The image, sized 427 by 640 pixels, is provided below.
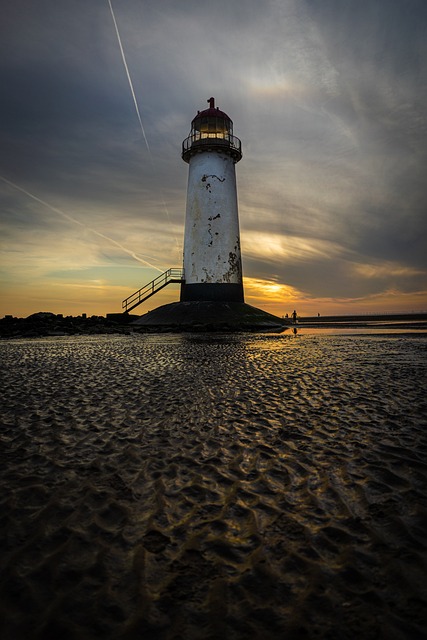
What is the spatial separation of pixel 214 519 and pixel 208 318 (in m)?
26.2

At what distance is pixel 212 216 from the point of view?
3142cm

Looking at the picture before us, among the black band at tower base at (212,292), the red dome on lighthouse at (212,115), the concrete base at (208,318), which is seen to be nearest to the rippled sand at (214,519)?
the concrete base at (208,318)

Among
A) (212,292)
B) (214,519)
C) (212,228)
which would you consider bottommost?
(214,519)

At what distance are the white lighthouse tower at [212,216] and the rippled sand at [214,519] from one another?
2607cm

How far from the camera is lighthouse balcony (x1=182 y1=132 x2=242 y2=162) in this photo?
31234mm

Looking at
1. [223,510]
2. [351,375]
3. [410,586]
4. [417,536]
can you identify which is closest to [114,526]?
[223,510]

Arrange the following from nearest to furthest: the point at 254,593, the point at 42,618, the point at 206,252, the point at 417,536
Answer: the point at 42,618, the point at 254,593, the point at 417,536, the point at 206,252

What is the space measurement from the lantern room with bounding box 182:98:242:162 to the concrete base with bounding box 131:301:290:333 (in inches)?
511

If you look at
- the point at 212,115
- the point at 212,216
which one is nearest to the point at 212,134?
the point at 212,115

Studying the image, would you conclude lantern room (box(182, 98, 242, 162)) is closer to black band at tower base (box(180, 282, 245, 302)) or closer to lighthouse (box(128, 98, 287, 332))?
lighthouse (box(128, 98, 287, 332))

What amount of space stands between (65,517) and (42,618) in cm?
91

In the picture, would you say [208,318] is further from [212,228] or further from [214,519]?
[214,519]

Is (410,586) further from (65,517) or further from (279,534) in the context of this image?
(65,517)

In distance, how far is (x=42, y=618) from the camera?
1742 mm
